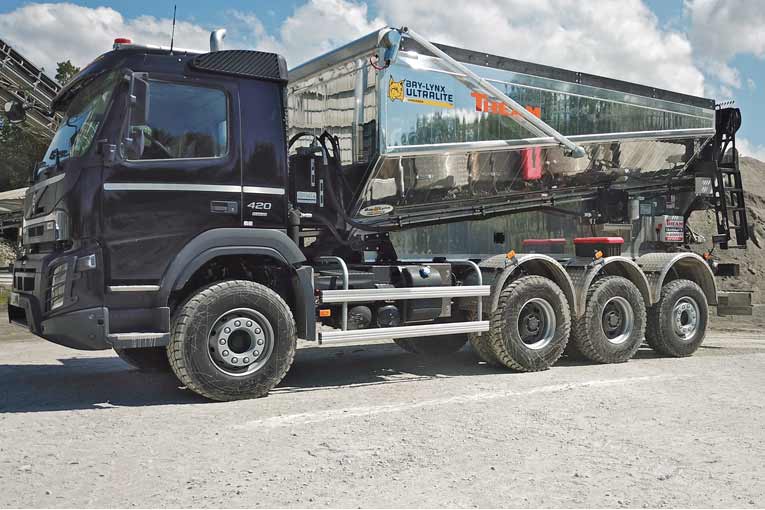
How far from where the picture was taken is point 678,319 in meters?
9.43

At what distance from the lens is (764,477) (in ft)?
13.8

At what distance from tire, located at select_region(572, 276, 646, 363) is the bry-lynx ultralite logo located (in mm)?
2954

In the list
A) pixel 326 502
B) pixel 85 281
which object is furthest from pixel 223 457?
pixel 85 281

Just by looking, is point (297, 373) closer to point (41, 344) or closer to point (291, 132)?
point (291, 132)

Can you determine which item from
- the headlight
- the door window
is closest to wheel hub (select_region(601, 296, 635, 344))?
the door window

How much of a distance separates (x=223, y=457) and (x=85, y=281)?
213 centimetres

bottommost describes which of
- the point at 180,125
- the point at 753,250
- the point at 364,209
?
the point at 753,250

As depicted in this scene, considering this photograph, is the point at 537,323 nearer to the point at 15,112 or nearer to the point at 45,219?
the point at 45,219

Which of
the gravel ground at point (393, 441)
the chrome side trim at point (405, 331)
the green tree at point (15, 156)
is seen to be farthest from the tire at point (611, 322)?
the green tree at point (15, 156)

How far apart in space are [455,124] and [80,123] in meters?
3.81

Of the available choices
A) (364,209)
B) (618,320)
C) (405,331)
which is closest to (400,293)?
(405,331)

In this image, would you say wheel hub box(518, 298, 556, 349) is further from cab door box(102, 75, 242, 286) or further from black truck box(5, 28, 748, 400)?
cab door box(102, 75, 242, 286)

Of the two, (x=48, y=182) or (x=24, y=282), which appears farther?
(x=24, y=282)

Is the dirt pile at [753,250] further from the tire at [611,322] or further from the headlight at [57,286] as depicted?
the headlight at [57,286]
